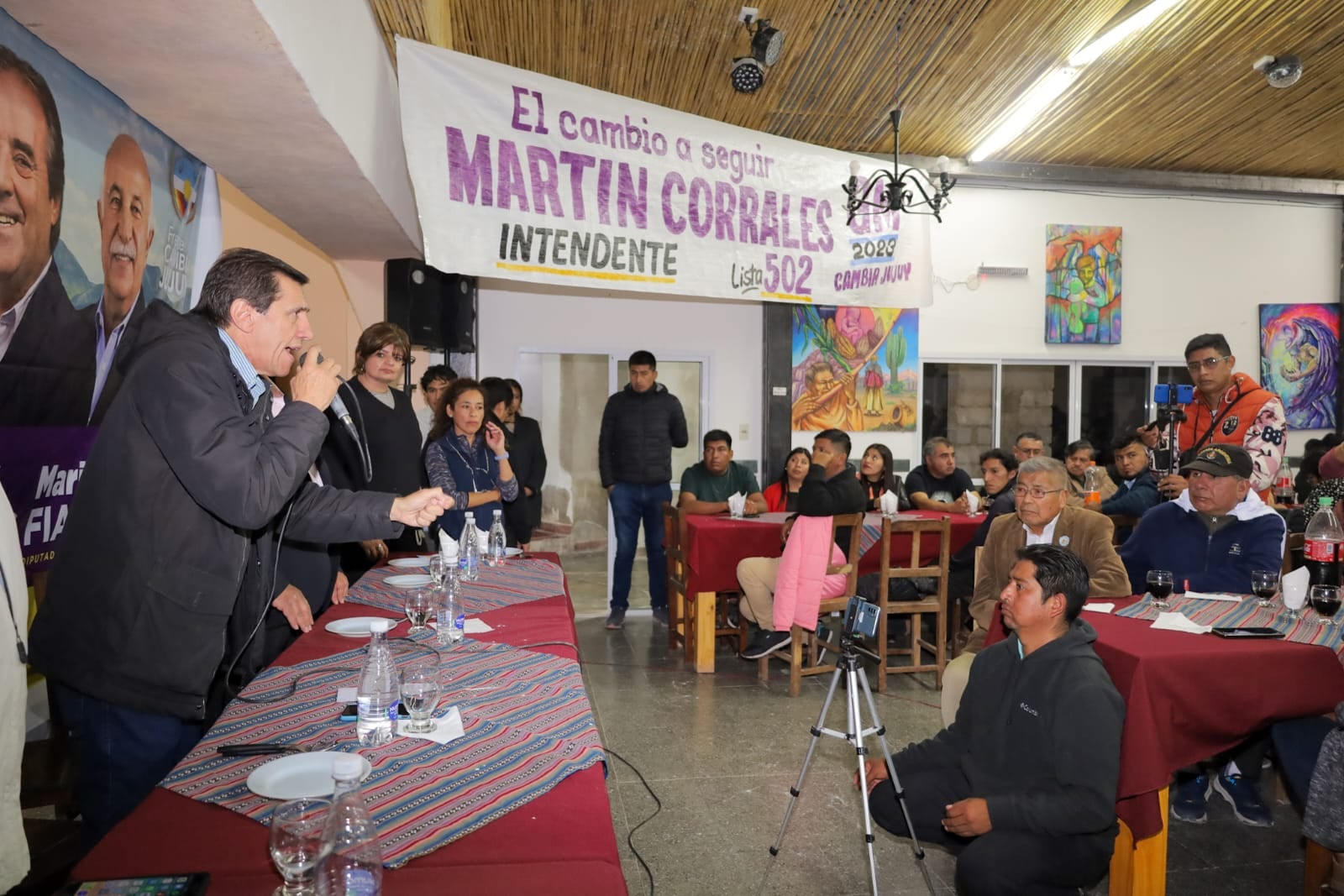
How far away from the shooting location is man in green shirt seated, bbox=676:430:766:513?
6371 mm

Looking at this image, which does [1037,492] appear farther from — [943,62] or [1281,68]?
[1281,68]

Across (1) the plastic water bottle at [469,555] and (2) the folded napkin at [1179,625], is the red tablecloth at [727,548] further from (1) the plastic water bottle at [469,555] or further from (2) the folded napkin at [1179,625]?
(2) the folded napkin at [1179,625]

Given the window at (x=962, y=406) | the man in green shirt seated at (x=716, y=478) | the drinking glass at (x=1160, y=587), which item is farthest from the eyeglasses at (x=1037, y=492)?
the window at (x=962, y=406)

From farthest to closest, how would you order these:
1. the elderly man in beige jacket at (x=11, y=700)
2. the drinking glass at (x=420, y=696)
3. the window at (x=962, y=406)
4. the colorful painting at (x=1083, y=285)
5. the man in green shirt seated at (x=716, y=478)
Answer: the colorful painting at (x=1083, y=285) → the window at (x=962, y=406) → the man in green shirt seated at (x=716, y=478) → the drinking glass at (x=420, y=696) → the elderly man in beige jacket at (x=11, y=700)

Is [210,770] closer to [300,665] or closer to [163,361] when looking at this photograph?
[300,665]

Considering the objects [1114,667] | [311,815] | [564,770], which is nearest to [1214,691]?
[1114,667]

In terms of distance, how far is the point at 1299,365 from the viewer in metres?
8.94

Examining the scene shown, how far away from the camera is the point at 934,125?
742 centimetres

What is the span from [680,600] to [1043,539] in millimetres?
2921

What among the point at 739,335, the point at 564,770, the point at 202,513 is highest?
the point at 739,335

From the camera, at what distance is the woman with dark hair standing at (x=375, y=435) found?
3.63 metres

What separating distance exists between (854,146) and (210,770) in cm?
745

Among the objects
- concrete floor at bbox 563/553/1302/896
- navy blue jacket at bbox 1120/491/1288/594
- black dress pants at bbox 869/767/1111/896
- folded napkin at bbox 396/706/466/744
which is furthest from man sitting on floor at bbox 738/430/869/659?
folded napkin at bbox 396/706/466/744

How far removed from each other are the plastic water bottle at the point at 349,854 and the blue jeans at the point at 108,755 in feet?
3.19
